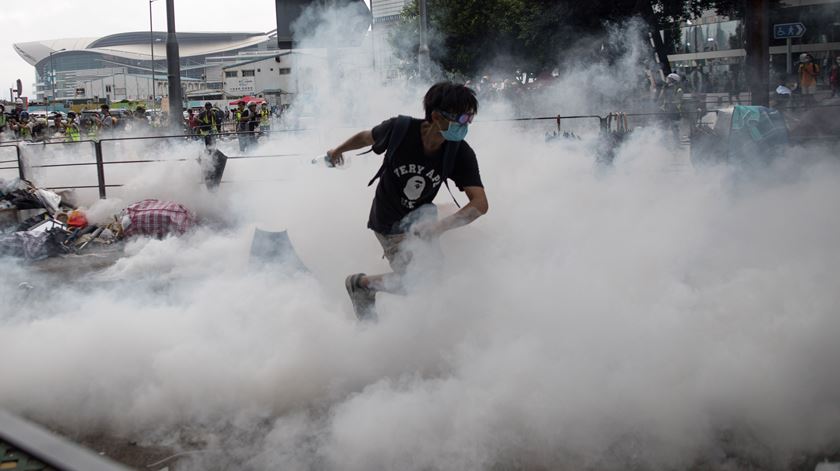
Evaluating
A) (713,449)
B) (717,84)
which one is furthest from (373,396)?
(717,84)

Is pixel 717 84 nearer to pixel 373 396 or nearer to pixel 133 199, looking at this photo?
pixel 133 199

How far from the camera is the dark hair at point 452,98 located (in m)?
3.65

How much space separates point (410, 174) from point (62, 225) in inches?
226

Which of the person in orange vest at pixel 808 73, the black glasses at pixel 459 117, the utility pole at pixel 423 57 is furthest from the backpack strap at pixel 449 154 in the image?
the utility pole at pixel 423 57

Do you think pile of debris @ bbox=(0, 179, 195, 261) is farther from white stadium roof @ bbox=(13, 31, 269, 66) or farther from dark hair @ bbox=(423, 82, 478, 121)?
white stadium roof @ bbox=(13, 31, 269, 66)

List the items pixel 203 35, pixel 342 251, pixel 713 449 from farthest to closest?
pixel 203 35
pixel 342 251
pixel 713 449

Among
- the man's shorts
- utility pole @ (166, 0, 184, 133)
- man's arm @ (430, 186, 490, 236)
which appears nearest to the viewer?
man's arm @ (430, 186, 490, 236)

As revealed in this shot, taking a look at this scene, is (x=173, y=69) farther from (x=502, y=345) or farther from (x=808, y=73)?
(x=502, y=345)

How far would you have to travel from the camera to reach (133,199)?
9.19 metres

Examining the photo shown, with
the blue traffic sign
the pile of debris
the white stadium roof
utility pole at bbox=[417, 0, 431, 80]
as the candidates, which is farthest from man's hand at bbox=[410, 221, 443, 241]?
the white stadium roof

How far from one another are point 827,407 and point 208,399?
8.32 feet

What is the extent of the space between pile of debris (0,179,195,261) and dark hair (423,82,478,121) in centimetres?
501

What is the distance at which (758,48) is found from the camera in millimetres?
8188

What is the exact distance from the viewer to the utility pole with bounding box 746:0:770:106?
784cm
